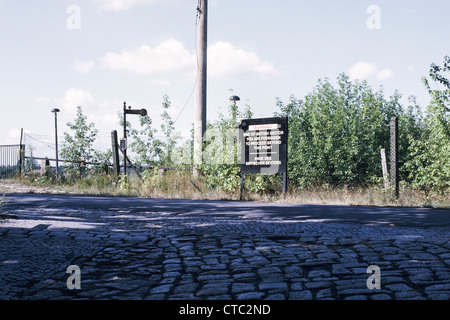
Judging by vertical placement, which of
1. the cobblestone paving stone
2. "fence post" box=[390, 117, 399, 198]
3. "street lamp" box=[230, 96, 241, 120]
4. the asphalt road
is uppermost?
"street lamp" box=[230, 96, 241, 120]

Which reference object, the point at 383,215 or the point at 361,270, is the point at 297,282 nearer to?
the point at 361,270

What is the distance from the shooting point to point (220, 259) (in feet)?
17.4

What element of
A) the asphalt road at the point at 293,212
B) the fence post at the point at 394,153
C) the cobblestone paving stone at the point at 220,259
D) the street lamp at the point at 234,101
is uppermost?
the street lamp at the point at 234,101

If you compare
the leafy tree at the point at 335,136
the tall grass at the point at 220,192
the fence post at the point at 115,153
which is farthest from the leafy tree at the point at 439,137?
the fence post at the point at 115,153

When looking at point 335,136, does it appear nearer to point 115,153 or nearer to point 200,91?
point 200,91

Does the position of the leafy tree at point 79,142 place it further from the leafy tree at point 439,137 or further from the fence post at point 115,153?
the leafy tree at point 439,137

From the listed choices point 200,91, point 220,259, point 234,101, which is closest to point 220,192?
point 200,91

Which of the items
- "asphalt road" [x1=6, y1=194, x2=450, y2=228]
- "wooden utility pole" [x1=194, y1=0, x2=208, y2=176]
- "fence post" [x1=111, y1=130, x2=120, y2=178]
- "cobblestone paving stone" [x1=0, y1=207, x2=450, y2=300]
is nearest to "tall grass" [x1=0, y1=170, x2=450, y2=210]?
"fence post" [x1=111, y1=130, x2=120, y2=178]

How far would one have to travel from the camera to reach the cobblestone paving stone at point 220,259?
163 inches

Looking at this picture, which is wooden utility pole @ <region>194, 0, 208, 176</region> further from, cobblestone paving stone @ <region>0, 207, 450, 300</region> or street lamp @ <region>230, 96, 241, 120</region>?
cobblestone paving stone @ <region>0, 207, 450, 300</region>

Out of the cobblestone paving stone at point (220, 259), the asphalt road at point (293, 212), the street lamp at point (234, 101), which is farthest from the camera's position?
the street lamp at point (234, 101)

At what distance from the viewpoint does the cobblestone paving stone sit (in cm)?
413

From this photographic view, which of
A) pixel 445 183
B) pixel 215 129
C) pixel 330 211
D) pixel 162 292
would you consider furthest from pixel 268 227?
pixel 215 129

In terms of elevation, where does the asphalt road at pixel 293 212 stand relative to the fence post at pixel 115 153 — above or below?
below
